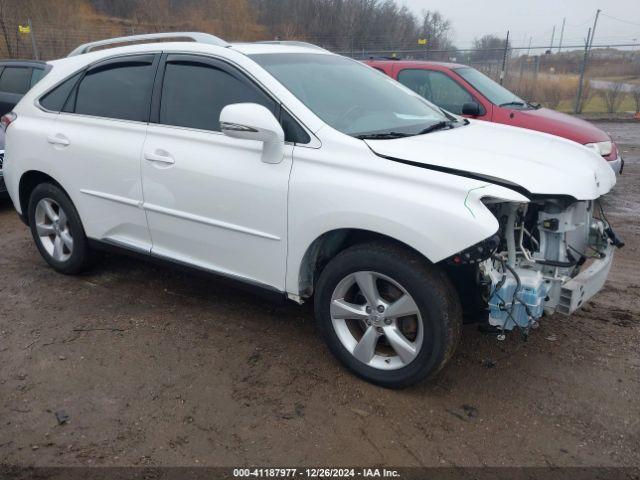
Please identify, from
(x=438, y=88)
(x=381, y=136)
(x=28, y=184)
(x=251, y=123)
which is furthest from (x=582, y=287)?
(x=438, y=88)

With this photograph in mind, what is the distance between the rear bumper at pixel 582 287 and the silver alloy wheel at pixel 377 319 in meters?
0.73

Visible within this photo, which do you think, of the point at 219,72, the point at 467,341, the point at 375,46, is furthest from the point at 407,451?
the point at 375,46

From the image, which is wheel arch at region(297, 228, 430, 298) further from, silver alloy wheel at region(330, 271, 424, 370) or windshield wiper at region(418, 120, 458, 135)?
windshield wiper at region(418, 120, 458, 135)

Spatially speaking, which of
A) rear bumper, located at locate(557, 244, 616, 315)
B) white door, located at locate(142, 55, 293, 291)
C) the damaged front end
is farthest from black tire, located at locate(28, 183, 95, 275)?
rear bumper, located at locate(557, 244, 616, 315)

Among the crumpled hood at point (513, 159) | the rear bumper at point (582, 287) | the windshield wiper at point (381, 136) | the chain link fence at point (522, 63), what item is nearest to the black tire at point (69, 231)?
the windshield wiper at point (381, 136)

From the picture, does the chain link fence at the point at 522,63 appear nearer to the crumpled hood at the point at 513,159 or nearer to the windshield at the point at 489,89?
the windshield at the point at 489,89

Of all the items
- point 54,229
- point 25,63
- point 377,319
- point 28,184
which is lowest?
point 54,229

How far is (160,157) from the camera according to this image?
3518 mm

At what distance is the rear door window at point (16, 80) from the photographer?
345 inches

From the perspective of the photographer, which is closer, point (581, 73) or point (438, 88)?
point (438, 88)

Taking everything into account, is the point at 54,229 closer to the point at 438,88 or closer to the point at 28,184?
the point at 28,184

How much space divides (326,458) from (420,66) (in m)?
6.24

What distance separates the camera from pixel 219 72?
134 inches

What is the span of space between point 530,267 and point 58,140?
3449 millimetres
